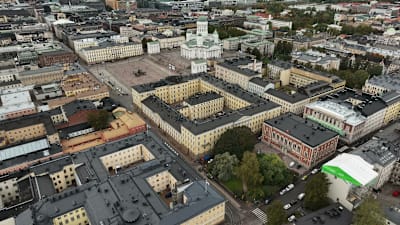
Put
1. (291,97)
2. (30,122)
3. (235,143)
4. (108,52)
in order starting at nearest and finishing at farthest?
(235,143) < (30,122) < (291,97) < (108,52)

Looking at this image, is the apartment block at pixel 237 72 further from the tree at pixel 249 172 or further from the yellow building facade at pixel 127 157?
the yellow building facade at pixel 127 157

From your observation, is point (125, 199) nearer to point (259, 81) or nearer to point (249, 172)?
point (249, 172)

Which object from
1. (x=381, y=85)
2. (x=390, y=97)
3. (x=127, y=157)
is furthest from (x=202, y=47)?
(x=127, y=157)

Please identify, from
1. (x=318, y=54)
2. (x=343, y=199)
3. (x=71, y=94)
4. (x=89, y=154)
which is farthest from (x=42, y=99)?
(x=318, y=54)

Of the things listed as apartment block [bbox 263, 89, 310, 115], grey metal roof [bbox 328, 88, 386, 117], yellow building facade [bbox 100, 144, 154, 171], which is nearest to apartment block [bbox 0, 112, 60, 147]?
yellow building facade [bbox 100, 144, 154, 171]

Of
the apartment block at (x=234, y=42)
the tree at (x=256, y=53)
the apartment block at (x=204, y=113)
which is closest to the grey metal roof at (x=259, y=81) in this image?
the apartment block at (x=204, y=113)
